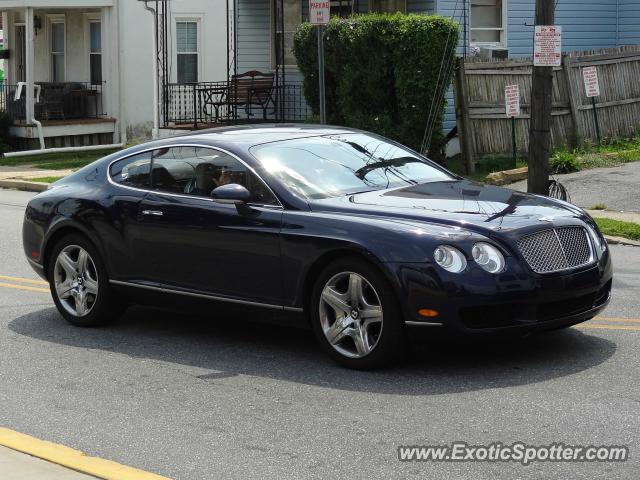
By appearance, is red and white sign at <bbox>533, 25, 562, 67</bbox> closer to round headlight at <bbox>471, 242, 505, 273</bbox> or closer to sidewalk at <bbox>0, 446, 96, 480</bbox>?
round headlight at <bbox>471, 242, 505, 273</bbox>

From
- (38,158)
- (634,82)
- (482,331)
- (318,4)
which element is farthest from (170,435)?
(38,158)

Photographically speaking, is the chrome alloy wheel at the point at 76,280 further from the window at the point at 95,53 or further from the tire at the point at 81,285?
the window at the point at 95,53

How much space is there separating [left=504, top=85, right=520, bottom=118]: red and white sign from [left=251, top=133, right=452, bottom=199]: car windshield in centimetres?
1102

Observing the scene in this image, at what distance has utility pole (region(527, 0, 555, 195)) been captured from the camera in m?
14.6

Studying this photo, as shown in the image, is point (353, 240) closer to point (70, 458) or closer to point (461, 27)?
point (70, 458)

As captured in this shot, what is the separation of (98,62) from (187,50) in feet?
7.71

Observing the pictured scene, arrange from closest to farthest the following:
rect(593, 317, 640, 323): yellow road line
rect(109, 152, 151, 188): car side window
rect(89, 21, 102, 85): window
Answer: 1. rect(593, 317, 640, 323): yellow road line
2. rect(109, 152, 151, 188): car side window
3. rect(89, 21, 102, 85): window

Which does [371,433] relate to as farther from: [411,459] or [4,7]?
[4,7]

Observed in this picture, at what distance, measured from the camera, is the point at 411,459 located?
5898 millimetres

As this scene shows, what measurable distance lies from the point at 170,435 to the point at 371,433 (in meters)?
1.08

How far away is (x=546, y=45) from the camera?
14.3 metres

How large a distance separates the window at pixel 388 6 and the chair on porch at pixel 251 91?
3.28 metres

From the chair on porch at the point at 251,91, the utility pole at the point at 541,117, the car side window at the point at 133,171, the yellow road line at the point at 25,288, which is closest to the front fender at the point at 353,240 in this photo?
the car side window at the point at 133,171

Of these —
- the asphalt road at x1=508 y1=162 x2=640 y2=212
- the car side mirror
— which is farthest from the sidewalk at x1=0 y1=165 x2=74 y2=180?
the car side mirror
